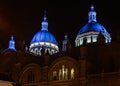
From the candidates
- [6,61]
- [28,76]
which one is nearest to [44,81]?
[28,76]

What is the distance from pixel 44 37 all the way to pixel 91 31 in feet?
53.7

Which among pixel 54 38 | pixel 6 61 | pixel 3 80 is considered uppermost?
pixel 54 38

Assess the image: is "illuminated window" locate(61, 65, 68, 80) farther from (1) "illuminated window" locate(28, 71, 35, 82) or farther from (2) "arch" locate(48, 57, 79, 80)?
(1) "illuminated window" locate(28, 71, 35, 82)

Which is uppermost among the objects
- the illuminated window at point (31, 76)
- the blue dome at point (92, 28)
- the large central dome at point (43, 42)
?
the blue dome at point (92, 28)

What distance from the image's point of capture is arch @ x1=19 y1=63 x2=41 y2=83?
201 ft

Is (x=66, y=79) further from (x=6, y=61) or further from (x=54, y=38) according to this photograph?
(x=54, y=38)

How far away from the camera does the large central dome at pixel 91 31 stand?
81.9 m

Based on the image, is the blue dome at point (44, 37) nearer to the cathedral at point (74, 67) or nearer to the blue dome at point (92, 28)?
the blue dome at point (92, 28)

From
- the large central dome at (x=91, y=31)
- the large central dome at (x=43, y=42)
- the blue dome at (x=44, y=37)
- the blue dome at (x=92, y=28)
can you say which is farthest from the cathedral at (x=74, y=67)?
the blue dome at (x=44, y=37)

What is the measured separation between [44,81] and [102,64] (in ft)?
33.2

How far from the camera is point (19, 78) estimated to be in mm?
62969

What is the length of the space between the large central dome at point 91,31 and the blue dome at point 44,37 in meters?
11.0

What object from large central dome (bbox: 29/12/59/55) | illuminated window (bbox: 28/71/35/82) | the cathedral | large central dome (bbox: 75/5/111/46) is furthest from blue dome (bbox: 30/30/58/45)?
illuminated window (bbox: 28/71/35/82)

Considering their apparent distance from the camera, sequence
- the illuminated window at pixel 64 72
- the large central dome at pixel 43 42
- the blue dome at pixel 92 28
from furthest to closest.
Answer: the large central dome at pixel 43 42 < the blue dome at pixel 92 28 < the illuminated window at pixel 64 72
